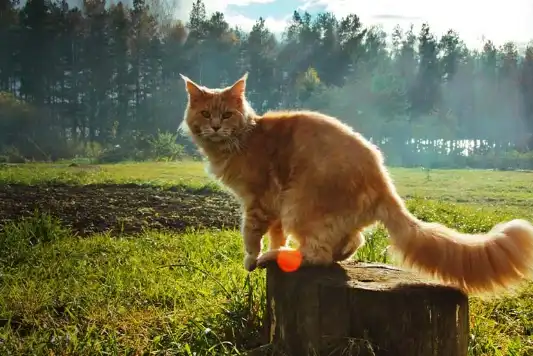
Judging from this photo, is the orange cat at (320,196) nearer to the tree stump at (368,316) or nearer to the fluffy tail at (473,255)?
the fluffy tail at (473,255)

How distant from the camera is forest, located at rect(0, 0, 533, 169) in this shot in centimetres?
417

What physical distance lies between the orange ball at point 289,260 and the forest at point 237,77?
2020 millimetres

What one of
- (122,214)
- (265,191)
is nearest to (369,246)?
(265,191)

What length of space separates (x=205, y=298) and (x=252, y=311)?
0.37m

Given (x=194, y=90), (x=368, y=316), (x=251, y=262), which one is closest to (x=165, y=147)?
(x=194, y=90)

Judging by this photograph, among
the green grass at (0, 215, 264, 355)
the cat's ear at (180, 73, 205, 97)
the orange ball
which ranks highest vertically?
the cat's ear at (180, 73, 205, 97)

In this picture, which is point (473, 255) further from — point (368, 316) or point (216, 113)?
point (216, 113)

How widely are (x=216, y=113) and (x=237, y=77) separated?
6.12 feet

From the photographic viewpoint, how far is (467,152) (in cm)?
438

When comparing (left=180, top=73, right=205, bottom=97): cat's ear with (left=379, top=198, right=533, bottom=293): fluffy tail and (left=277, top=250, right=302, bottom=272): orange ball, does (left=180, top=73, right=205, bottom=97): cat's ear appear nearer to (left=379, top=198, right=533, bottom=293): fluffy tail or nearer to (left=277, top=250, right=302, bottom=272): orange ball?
(left=277, top=250, right=302, bottom=272): orange ball

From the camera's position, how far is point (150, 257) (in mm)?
3342

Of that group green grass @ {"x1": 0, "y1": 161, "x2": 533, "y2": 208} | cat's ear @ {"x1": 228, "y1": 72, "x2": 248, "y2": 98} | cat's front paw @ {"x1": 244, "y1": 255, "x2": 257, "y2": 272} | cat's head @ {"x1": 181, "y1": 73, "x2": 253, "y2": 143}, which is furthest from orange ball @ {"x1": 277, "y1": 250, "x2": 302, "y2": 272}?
green grass @ {"x1": 0, "y1": 161, "x2": 533, "y2": 208}

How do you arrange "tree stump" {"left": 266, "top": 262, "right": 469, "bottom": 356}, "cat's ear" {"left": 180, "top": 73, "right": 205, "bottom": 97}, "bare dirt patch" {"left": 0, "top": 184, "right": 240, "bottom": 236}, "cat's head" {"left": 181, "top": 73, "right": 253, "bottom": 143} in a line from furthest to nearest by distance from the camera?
"bare dirt patch" {"left": 0, "top": 184, "right": 240, "bottom": 236} → "cat's ear" {"left": 180, "top": 73, "right": 205, "bottom": 97} → "cat's head" {"left": 181, "top": 73, "right": 253, "bottom": 143} → "tree stump" {"left": 266, "top": 262, "right": 469, "bottom": 356}

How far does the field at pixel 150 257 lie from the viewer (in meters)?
2.19
